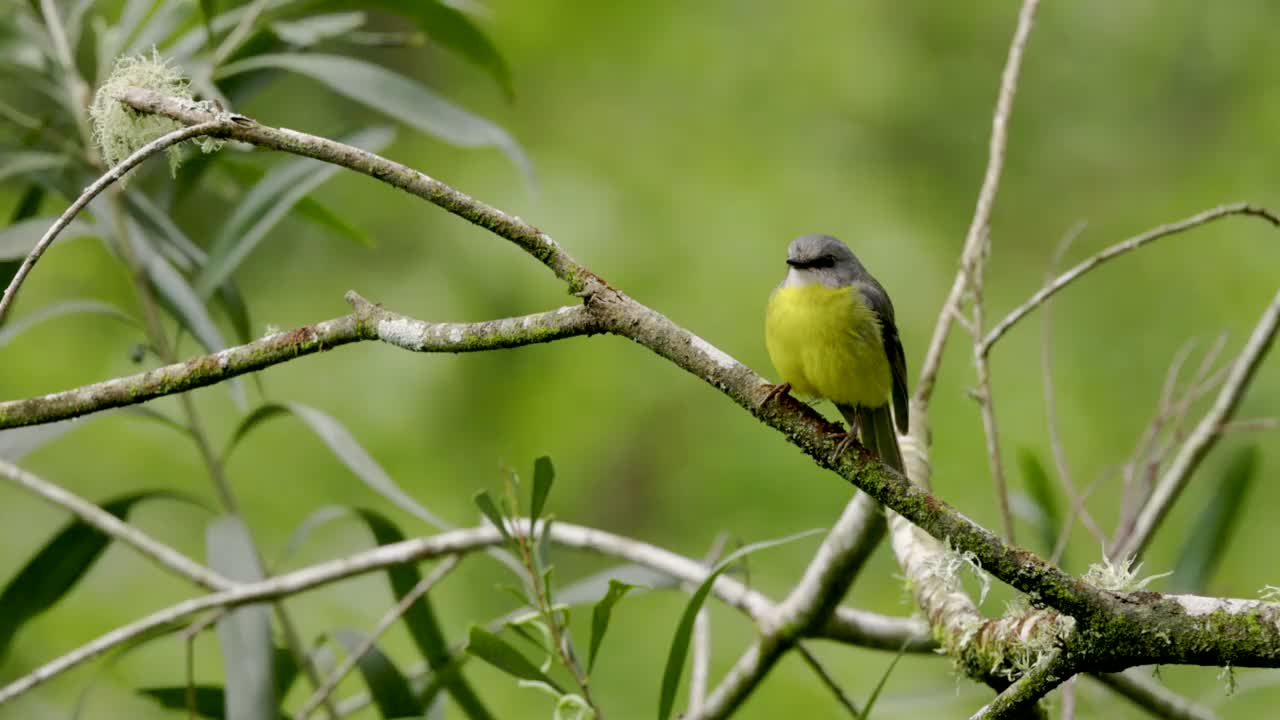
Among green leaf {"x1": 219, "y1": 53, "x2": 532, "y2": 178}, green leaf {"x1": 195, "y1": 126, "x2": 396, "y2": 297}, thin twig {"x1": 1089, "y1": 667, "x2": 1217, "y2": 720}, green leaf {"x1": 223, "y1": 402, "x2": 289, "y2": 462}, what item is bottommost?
thin twig {"x1": 1089, "y1": 667, "x2": 1217, "y2": 720}

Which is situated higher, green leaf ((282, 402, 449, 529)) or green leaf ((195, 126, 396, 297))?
green leaf ((195, 126, 396, 297))

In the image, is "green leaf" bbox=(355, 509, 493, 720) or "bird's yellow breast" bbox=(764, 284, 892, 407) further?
"green leaf" bbox=(355, 509, 493, 720)

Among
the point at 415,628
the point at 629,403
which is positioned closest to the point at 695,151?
the point at 629,403

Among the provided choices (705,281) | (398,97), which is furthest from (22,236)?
(705,281)

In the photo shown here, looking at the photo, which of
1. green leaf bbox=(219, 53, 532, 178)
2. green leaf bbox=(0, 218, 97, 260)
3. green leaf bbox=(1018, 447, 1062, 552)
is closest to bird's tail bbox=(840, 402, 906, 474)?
green leaf bbox=(1018, 447, 1062, 552)

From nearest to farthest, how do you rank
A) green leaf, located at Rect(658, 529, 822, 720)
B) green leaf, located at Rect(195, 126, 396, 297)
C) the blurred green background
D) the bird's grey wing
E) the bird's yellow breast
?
1. green leaf, located at Rect(658, 529, 822, 720)
2. the bird's yellow breast
3. the bird's grey wing
4. green leaf, located at Rect(195, 126, 396, 297)
5. the blurred green background

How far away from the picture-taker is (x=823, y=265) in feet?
7.10

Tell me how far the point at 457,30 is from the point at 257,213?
2.17 feet

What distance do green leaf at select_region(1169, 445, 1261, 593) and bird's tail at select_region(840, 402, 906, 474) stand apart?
1.17 metres

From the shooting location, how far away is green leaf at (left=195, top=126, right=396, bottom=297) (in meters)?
2.37

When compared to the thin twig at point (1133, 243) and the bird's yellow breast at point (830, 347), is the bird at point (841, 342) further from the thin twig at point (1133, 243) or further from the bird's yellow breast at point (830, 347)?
the thin twig at point (1133, 243)

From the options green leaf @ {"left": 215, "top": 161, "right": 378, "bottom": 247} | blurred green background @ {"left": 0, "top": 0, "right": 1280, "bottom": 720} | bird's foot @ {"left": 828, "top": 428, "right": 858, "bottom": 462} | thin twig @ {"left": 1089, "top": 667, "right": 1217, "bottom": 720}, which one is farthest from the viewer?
blurred green background @ {"left": 0, "top": 0, "right": 1280, "bottom": 720}

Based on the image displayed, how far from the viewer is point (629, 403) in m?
4.91

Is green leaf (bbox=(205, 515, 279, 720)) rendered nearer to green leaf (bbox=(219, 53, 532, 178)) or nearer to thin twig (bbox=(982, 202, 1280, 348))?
green leaf (bbox=(219, 53, 532, 178))
